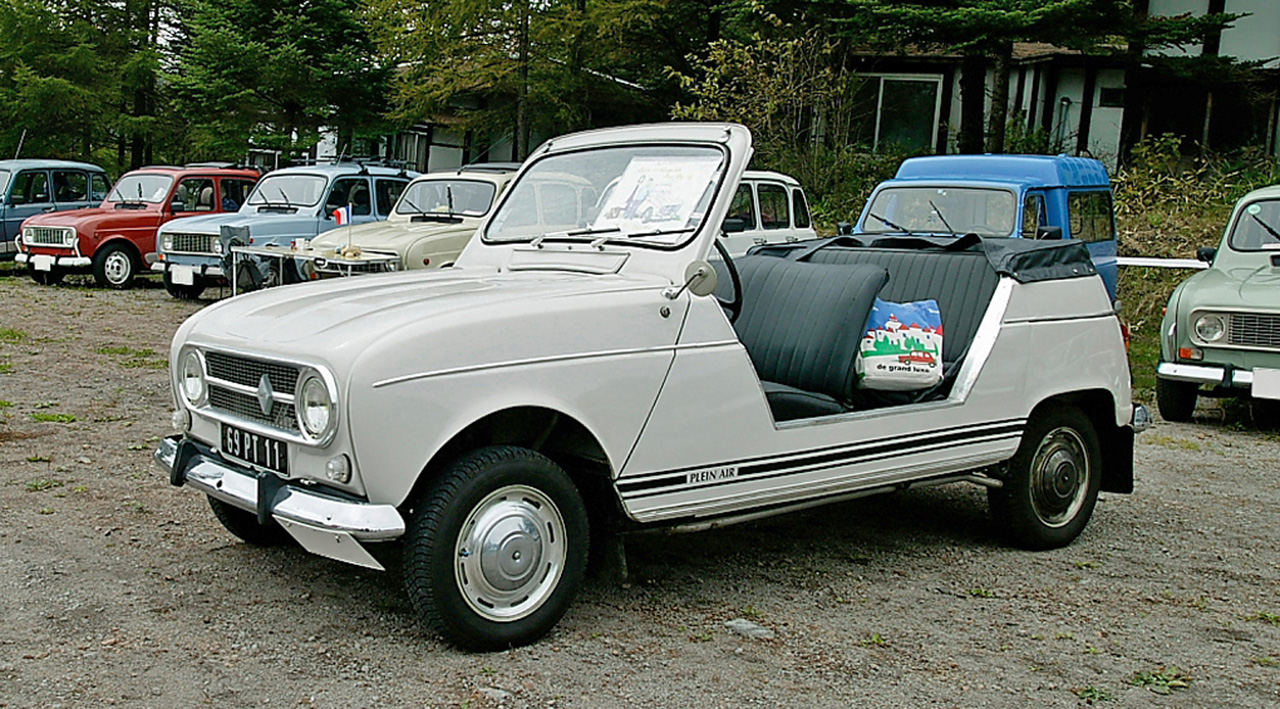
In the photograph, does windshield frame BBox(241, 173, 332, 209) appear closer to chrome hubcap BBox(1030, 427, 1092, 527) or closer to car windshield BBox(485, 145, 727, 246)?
car windshield BBox(485, 145, 727, 246)

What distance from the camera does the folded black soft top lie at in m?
5.91

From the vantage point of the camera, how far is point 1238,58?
81.3 ft

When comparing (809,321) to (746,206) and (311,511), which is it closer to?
(311,511)

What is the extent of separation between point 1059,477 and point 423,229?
350 inches

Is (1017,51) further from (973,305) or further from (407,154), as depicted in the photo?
(973,305)

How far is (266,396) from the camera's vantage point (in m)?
4.22

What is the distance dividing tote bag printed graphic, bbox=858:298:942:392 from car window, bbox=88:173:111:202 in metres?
17.6

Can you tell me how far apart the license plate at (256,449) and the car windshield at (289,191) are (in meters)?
11.8

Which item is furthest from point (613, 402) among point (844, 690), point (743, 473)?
point (844, 690)

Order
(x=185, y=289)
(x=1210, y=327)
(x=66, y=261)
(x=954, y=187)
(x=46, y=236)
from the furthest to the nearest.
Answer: (x=46, y=236) < (x=66, y=261) < (x=185, y=289) < (x=954, y=187) < (x=1210, y=327)

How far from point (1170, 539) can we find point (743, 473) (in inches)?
116

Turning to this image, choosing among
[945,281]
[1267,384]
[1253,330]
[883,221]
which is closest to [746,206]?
[883,221]

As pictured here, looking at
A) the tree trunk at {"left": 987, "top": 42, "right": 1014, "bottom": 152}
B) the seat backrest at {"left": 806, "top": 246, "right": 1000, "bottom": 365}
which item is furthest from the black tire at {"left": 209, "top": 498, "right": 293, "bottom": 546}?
the tree trunk at {"left": 987, "top": 42, "right": 1014, "bottom": 152}

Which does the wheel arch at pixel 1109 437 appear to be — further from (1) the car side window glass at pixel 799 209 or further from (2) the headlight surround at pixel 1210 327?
(1) the car side window glass at pixel 799 209
